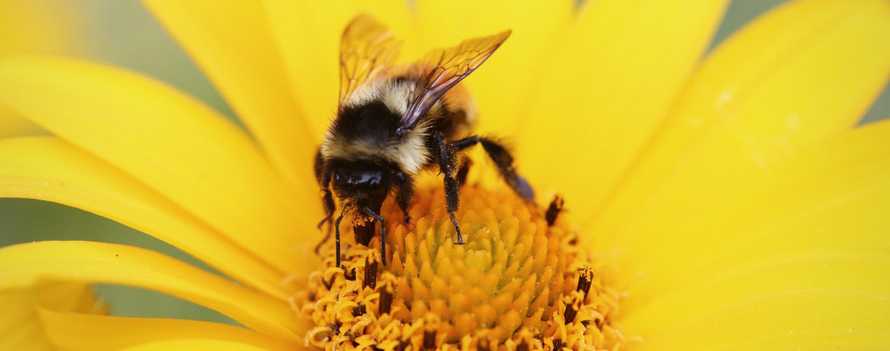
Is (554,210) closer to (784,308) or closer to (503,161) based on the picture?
(503,161)

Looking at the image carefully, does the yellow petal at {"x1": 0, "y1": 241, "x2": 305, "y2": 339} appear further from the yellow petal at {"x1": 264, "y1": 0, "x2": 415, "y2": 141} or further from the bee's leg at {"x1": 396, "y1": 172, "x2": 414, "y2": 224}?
the yellow petal at {"x1": 264, "y1": 0, "x2": 415, "y2": 141}

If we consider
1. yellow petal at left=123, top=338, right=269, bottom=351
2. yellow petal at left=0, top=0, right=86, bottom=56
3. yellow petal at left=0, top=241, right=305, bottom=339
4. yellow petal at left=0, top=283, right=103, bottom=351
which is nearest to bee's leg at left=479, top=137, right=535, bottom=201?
yellow petal at left=0, top=241, right=305, bottom=339

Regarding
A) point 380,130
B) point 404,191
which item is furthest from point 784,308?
point 380,130

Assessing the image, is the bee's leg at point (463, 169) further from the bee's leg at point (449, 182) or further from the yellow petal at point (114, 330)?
the yellow petal at point (114, 330)

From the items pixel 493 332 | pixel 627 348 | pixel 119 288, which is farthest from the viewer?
pixel 119 288

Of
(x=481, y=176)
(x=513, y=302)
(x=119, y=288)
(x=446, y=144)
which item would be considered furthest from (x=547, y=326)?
(x=119, y=288)

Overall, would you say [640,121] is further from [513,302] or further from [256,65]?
[256,65]
